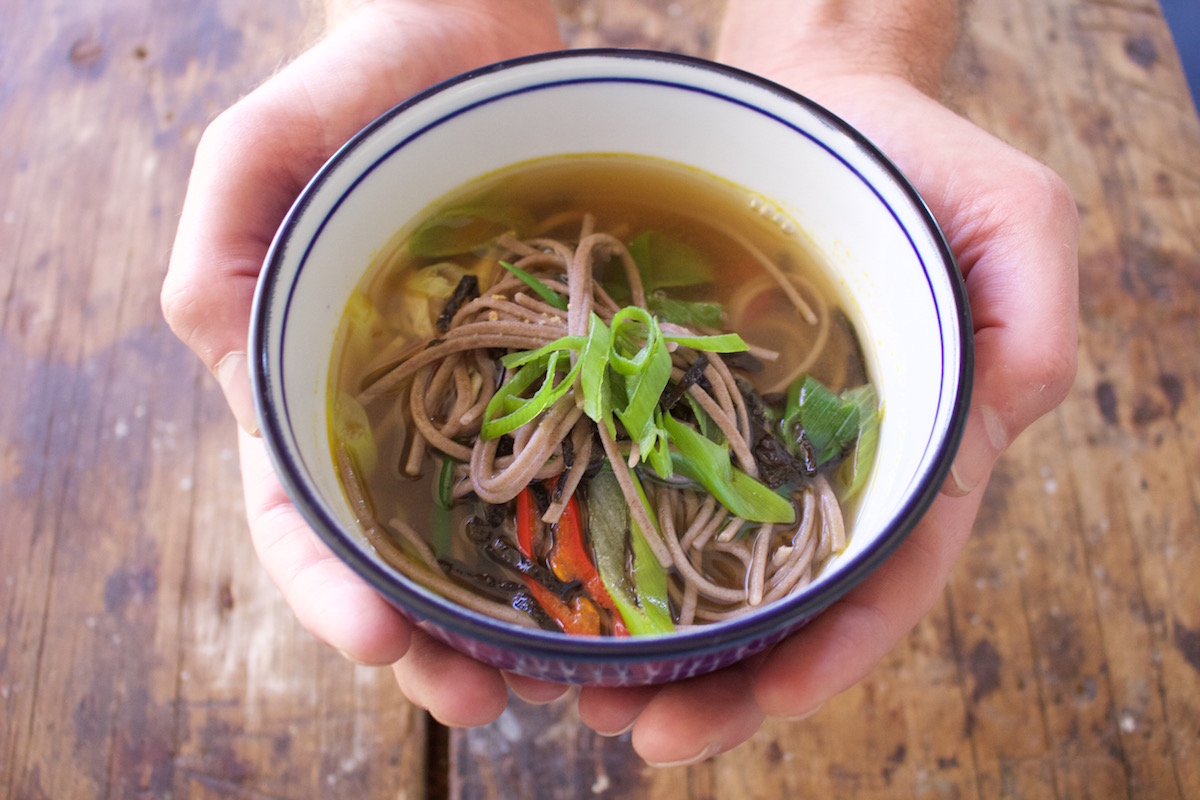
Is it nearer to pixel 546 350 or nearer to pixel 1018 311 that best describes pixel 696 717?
pixel 546 350

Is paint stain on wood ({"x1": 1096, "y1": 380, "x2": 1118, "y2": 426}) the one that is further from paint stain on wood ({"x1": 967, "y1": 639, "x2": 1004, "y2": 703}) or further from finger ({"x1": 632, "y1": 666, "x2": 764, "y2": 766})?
finger ({"x1": 632, "y1": 666, "x2": 764, "y2": 766})

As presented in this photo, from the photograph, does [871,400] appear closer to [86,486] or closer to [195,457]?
[195,457]

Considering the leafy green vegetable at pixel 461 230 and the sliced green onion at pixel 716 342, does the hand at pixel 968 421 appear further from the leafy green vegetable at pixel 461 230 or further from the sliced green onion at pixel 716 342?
the leafy green vegetable at pixel 461 230

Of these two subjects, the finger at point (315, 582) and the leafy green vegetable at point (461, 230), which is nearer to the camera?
the finger at point (315, 582)

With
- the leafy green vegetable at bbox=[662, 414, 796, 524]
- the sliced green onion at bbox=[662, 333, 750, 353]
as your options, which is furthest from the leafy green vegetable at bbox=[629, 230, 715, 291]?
the leafy green vegetable at bbox=[662, 414, 796, 524]

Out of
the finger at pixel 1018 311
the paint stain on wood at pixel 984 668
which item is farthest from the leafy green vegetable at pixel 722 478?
the paint stain on wood at pixel 984 668

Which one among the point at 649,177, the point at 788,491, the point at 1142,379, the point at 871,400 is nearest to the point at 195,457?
the point at 649,177
